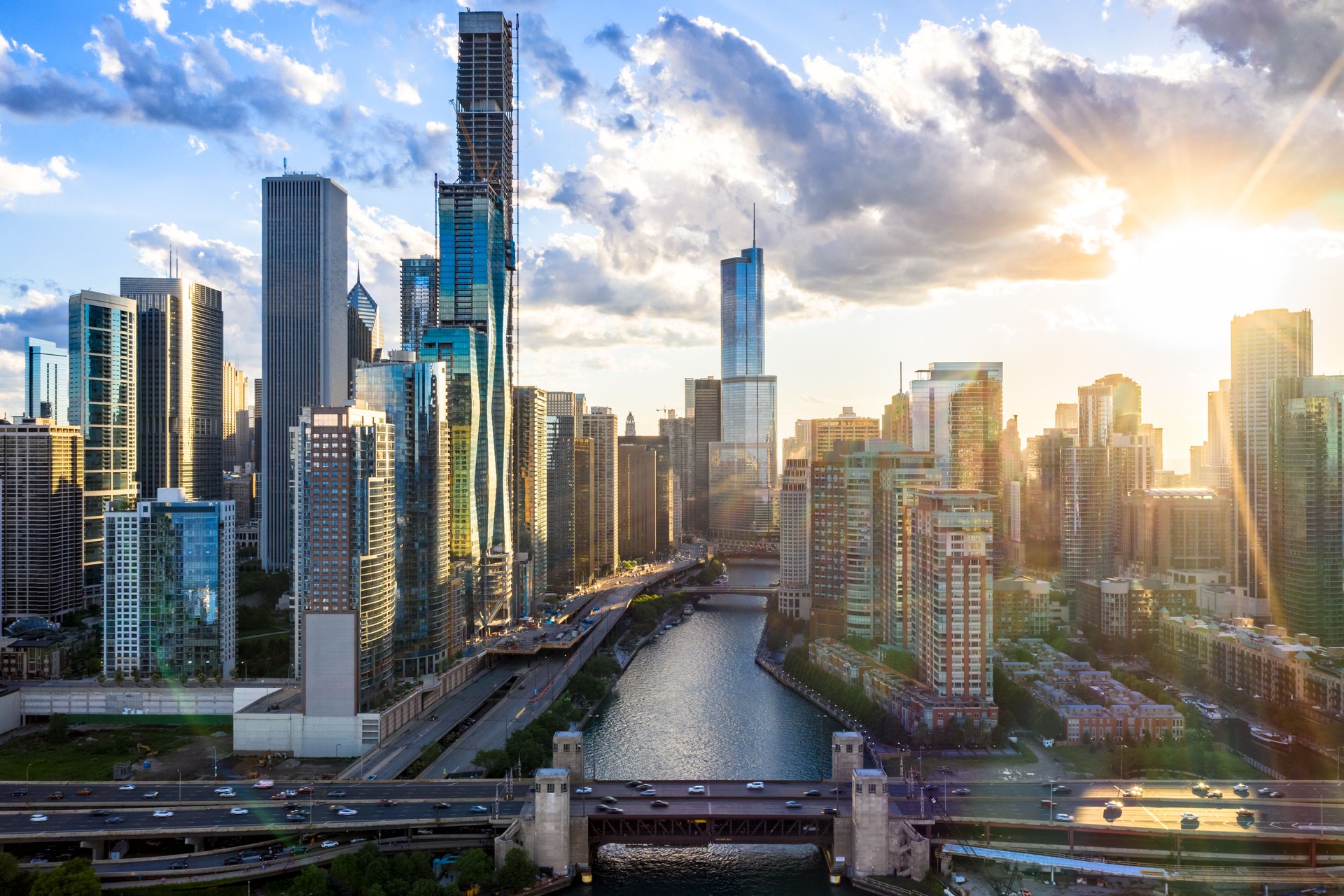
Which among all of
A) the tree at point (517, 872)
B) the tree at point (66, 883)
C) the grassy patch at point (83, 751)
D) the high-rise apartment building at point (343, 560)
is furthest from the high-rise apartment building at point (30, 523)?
the tree at point (517, 872)

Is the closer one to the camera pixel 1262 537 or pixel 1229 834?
pixel 1229 834

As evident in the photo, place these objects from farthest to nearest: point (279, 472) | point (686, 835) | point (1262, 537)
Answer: point (279, 472), point (1262, 537), point (686, 835)

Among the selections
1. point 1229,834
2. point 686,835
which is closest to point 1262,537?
point 1229,834

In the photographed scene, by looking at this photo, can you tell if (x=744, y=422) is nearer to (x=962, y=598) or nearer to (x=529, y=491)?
(x=529, y=491)

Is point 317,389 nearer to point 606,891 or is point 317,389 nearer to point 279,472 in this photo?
point 279,472

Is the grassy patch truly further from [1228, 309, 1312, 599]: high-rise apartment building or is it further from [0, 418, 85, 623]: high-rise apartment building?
[1228, 309, 1312, 599]: high-rise apartment building

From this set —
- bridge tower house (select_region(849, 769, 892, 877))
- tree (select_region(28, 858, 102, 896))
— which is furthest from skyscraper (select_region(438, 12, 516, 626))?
bridge tower house (select_region(849, 769, 892, 877))
